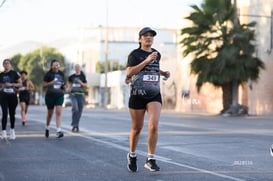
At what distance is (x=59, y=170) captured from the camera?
27.3 ft

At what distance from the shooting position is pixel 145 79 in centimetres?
807

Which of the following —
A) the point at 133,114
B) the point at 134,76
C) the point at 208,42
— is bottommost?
the point at 133,114

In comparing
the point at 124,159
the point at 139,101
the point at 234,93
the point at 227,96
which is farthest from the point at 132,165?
the point at 227,96

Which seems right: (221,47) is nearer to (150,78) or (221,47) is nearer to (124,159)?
(124,159)

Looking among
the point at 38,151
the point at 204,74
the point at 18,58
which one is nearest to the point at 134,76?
the point at 38,151

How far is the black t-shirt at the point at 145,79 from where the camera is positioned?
8.07 m

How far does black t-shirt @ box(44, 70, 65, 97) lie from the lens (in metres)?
14.2

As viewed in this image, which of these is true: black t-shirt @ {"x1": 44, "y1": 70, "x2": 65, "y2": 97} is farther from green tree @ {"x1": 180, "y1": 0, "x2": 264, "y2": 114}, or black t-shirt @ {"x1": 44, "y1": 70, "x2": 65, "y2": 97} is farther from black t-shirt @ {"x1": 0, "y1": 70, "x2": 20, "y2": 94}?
green tree @ {"x1": 180, "y1": 0, "x2": 264, "y2": 114}

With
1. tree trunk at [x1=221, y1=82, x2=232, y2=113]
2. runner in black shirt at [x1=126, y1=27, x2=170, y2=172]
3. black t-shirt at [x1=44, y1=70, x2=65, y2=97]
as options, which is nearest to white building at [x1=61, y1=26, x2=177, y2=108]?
tree trunk at [x1=221, y1=82, x2=232, y2=113]

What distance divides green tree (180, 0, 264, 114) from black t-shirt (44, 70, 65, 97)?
19798mm

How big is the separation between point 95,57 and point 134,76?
2983 inches

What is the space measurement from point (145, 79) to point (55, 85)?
6.42 m

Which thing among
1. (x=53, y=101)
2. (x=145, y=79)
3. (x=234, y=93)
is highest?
(x=234, y=93)

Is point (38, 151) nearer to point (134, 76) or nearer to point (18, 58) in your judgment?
point (134, 76)
